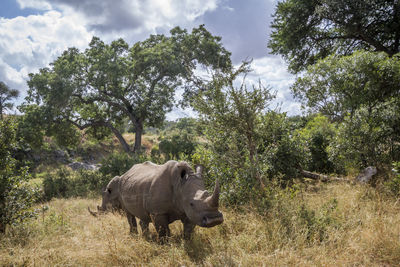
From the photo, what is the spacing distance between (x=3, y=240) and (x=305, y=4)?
1847cm

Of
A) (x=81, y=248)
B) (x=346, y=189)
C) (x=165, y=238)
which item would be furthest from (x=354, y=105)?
(x=81, y=248)

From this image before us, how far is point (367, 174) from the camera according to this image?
827 cm

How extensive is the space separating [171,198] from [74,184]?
46.3 ft

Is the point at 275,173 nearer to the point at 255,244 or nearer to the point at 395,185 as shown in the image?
the point at 395,185

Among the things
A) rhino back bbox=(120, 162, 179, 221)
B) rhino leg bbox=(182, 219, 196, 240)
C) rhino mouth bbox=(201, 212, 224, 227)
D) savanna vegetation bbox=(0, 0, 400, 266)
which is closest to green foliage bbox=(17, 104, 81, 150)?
savanna vegetation bbox=(0, 0, 400, 266)

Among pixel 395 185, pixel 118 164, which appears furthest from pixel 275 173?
pixel 118 164

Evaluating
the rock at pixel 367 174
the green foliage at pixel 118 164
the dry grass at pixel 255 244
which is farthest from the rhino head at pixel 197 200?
the green foliage at pixel 118 164

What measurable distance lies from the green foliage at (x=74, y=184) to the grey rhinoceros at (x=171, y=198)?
10.7 metres

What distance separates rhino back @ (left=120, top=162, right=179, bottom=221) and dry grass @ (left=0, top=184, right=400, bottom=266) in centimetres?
66

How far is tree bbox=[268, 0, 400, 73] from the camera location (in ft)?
45.0

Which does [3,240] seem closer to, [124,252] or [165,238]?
[124,252]

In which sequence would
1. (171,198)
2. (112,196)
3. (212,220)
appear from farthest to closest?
(112,196) < (171,198) < (212,220)

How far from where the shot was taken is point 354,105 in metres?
8.41

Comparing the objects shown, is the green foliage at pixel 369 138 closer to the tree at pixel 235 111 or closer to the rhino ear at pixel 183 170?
the tree at pixel 235 111
